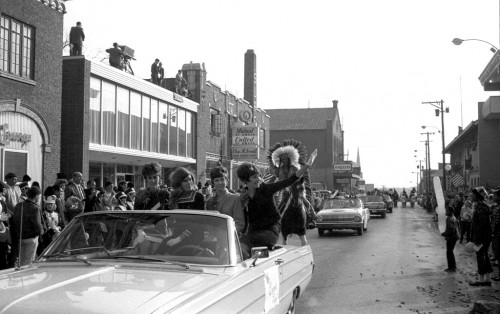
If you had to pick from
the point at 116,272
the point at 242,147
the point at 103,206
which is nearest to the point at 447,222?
the point at 103,206

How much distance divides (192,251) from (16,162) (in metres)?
12.7

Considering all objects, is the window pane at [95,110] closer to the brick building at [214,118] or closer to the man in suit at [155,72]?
the man in suit at [155,72]

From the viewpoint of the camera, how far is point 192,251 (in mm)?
4371

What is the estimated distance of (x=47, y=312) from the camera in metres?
2.96

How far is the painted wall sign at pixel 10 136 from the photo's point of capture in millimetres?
14818

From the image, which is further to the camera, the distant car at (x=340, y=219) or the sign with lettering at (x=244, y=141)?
the sign with lettering at (x=244, y=141)

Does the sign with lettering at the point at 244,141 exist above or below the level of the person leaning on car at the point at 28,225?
above

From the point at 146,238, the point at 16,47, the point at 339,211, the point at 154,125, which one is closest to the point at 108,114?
the point at 154,125

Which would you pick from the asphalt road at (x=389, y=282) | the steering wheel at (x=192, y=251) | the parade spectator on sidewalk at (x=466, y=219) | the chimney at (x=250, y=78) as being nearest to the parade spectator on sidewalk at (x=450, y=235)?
the asphalt road at (x=389, y=282)

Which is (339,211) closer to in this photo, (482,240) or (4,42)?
(482,240)

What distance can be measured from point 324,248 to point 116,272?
11598 mm

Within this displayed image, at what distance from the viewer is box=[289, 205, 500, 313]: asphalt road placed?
745cm

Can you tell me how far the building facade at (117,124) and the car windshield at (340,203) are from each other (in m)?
7.76

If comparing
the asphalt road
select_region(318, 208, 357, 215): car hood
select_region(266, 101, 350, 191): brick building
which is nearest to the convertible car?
the asphalt road
